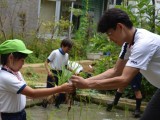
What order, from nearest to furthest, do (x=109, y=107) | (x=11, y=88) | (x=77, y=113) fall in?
(x=11, y=88) → (x=77, y=113) → (x=109, y=107)

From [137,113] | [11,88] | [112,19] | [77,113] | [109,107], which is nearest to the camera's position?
[11,88]

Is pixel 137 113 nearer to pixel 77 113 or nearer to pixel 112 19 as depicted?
pixel 77 113

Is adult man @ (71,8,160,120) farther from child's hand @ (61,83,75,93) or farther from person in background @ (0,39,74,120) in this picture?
person in background @ (0,39,74,120)

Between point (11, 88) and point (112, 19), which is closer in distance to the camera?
point (11, 88)

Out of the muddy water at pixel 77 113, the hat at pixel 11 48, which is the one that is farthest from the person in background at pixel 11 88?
the muddy water at pixel 77 113

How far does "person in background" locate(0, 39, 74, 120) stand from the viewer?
3504mm

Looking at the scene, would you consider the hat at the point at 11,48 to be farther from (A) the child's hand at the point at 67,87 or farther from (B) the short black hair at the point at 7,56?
(A) the child's hand at the point at 67,87

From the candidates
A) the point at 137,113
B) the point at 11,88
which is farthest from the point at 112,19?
the point at 137,113

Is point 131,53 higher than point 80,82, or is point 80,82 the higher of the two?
point 131,53

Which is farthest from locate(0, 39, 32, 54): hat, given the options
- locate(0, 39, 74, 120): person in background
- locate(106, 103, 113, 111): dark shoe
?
locate(106, 103, 113, 111): dark shoe

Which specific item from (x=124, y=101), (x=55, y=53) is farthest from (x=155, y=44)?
(x=124, y=101)

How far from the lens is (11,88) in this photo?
3480 mm

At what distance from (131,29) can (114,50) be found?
5.06m

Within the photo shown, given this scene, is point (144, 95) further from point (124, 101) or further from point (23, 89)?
point (23, 89)
